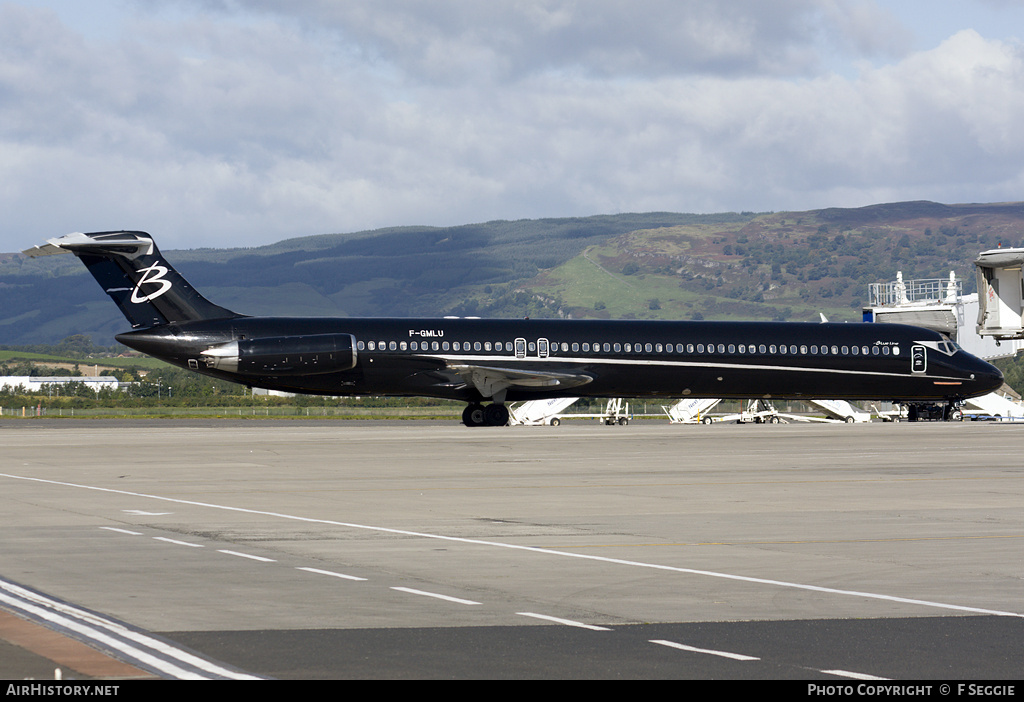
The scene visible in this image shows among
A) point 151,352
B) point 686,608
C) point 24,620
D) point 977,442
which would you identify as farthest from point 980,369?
point 24,620

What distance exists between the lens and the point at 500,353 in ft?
148

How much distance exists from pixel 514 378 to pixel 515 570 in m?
32.5

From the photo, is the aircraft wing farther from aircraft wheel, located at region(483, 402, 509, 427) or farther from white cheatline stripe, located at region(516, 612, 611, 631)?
white cheatline stripe, located at region(516, 612, 611, 631)

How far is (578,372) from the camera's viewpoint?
45.5 metres

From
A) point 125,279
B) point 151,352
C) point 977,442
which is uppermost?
point 125,279

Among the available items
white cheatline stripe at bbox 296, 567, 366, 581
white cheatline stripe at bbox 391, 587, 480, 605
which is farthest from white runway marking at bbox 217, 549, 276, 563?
white cheatline stripe at bbox 391, 587, 480, 605

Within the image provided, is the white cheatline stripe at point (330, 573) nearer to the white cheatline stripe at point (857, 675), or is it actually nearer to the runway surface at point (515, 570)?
the runway surface at point (515, 570)

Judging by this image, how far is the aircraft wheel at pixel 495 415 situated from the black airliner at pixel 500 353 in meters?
0.08

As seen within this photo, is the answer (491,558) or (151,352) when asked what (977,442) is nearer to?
(491,558)

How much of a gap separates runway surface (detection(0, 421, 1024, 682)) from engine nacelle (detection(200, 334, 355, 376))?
1644 cm

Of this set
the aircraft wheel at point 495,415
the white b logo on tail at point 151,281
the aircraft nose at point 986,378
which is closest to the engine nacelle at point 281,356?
the white b logo on tail at point 151,281

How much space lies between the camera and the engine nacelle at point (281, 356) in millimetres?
43375

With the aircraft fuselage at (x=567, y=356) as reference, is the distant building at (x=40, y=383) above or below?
below
